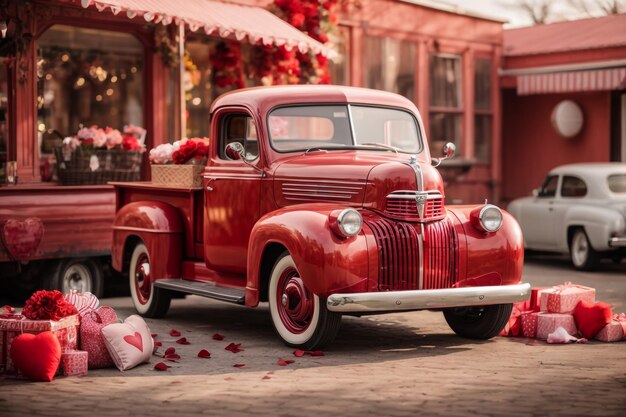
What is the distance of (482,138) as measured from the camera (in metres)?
20.7

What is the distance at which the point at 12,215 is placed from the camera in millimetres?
10945

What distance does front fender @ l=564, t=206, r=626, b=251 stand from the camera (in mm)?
14500

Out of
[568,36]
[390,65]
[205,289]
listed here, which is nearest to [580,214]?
[390,65]

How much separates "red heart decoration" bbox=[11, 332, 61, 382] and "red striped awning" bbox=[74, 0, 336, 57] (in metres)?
5.03

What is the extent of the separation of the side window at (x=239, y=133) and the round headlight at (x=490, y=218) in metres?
2.19

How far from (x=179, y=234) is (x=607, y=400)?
4741 millimetres

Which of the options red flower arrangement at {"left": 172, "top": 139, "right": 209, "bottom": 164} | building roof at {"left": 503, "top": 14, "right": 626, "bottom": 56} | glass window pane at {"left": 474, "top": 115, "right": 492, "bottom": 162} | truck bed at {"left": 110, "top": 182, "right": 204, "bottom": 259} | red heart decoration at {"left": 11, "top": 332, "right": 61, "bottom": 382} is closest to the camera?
red heart decoration at {"left": 11, "top": 332, "right": 61, "bottom": 382}

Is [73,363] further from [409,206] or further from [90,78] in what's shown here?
[90,78]

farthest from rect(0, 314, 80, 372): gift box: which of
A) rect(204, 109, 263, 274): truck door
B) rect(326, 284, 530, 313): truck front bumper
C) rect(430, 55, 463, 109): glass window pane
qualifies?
rect(430, 55, 463, 109): glass window pane

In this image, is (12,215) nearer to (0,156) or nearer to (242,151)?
(0,156)

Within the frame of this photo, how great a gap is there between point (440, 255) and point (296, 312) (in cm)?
111

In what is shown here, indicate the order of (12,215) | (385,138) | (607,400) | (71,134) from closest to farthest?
(607,400) < (385,138) < (12,215) < (71,134)

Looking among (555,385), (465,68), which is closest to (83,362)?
(555,385)

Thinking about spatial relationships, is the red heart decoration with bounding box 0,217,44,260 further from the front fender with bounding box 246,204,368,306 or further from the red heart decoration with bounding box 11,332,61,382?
the red heart decoration with bounding box 11,332,61,382
